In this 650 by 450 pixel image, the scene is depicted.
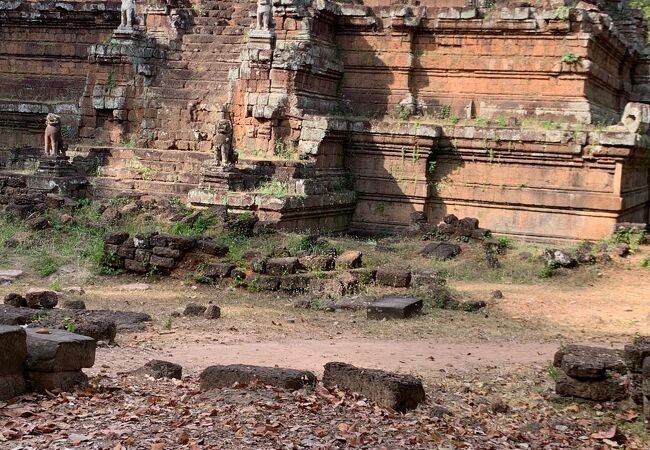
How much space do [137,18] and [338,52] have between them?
5001 millimetres

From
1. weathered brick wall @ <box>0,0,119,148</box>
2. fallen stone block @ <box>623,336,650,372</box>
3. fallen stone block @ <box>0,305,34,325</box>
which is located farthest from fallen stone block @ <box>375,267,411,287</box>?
weathered brick wall @ <box>0,0,119,148</box>

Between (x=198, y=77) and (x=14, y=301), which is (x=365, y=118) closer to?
(x=198, y=77)

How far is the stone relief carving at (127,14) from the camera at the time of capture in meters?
21.0

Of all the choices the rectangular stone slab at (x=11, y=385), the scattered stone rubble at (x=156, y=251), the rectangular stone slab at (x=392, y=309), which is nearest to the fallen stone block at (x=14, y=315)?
the rectangular stone slab at (x=11, y=385)

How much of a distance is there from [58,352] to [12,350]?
1.28 feet

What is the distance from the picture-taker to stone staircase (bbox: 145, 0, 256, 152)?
20.0 metres

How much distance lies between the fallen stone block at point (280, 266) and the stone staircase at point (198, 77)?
685cm

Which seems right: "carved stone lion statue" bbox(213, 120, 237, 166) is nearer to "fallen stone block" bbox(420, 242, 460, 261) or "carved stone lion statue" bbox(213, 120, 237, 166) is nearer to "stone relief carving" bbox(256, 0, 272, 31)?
"stone relief carving" bbox(256, 0, 272, 31)

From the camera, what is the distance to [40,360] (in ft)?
24.1

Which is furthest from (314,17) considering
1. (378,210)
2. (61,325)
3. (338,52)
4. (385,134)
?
(61,325)

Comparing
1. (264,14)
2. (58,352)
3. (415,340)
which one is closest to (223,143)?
(264,14)

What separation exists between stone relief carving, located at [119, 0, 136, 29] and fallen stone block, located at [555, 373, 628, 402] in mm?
15644

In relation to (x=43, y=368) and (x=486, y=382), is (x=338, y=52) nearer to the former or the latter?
(x=486, y=382)

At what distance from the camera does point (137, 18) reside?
21641 mm
